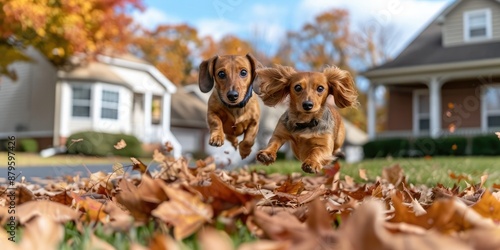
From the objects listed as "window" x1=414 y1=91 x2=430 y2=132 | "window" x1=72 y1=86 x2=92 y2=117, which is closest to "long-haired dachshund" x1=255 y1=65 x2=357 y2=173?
"window" x1=414 y1=91 x2=430 y2=132

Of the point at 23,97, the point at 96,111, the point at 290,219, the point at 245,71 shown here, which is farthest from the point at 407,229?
the point at 23,97

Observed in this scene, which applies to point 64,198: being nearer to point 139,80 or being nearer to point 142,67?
point 142,67

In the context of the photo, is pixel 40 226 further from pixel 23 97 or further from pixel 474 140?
pixel 23 97

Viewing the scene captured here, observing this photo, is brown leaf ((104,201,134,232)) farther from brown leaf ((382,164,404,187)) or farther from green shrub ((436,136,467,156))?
green shrub ((436,136,467,156))

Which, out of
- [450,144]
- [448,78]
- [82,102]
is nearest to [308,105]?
[450,144]

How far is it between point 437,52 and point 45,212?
19.8 meters

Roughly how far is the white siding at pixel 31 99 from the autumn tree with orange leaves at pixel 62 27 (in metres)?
2.49

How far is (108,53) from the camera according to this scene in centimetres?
2372

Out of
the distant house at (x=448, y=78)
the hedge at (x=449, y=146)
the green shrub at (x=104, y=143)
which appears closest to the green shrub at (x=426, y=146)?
the hedge at (x=449, y=146)

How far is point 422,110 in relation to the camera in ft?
67.0

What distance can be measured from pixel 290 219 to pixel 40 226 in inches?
25.2

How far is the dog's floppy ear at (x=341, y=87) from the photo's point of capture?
1779mm

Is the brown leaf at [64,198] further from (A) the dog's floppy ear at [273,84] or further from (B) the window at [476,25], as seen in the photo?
(B) the window at [476,25]

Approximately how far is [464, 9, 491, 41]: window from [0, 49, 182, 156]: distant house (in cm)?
1197
